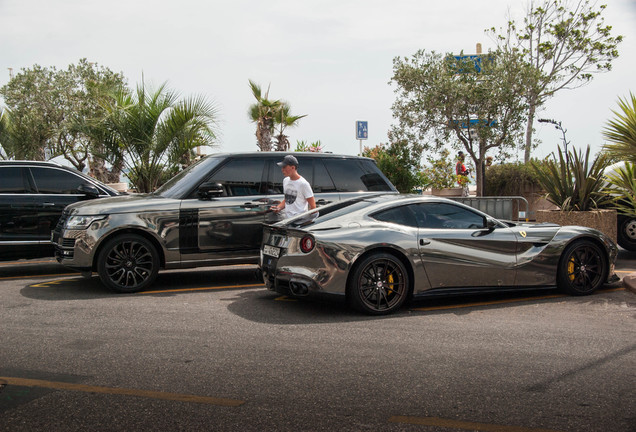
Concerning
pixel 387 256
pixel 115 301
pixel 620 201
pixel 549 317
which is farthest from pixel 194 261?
pixel 620 201

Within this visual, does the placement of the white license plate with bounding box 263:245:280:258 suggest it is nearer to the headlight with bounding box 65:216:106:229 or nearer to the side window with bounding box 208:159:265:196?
the side window with bounding box 208:159:265:196

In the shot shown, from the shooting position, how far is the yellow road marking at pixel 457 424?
12.3 feet

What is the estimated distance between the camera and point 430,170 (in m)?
Answer: 23.2

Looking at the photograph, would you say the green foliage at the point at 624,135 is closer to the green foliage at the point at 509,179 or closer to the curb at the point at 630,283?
the curb at the point at 630,283

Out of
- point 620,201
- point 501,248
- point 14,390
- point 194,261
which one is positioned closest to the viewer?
point 14,390

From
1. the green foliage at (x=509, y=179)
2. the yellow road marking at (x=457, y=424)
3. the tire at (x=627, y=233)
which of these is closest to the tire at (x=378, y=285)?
the yellow road marking at (x=457, y=424)

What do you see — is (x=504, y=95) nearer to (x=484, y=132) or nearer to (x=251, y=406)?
(x=484, y=132)

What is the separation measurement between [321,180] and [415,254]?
2879 millimetres

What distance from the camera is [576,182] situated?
12297mm

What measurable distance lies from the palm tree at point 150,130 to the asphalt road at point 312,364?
25.2 feet

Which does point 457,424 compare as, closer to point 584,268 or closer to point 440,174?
point 584,268

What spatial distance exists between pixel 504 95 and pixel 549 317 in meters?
17.5

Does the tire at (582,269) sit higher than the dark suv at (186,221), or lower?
lower

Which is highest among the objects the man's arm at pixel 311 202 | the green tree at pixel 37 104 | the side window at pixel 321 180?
the green tree at pixel 37 104
